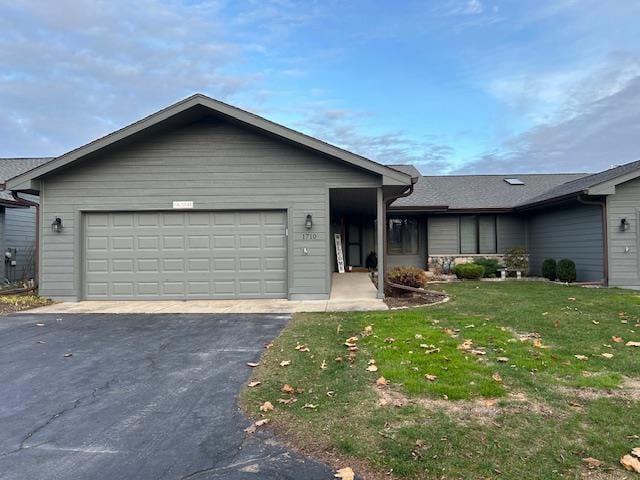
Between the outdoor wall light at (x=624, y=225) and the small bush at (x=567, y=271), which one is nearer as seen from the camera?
the outdoor wall light at (x=624, y=225)

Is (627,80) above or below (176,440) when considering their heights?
above

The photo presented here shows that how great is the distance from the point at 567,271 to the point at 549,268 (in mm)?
1087

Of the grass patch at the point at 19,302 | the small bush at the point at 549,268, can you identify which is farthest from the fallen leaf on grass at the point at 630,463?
the small bush at the point at 549,268

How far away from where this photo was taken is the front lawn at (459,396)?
2639 millimetres

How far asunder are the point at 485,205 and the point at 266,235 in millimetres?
9965

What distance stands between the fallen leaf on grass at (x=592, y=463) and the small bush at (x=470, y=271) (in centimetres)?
1286

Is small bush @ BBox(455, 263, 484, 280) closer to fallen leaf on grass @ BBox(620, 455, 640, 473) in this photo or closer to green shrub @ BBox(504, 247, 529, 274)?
green shrub @ BBox(504, 247, 529, 274)

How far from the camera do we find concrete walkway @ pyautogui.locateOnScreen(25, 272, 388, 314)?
866cm

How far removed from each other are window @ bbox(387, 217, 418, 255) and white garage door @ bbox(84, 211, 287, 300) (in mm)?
7976

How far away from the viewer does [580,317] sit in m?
7.15

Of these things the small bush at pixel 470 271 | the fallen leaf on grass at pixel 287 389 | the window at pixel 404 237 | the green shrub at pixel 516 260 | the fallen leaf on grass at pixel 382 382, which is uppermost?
the window at pixel 404 237

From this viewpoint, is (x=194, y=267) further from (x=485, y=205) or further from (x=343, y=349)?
(x=485, y=205)

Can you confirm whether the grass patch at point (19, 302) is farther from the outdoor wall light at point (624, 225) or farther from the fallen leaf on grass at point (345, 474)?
the outdoor wall light at point (624, 225)

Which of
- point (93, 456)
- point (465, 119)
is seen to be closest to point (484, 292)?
point (93, 456)
